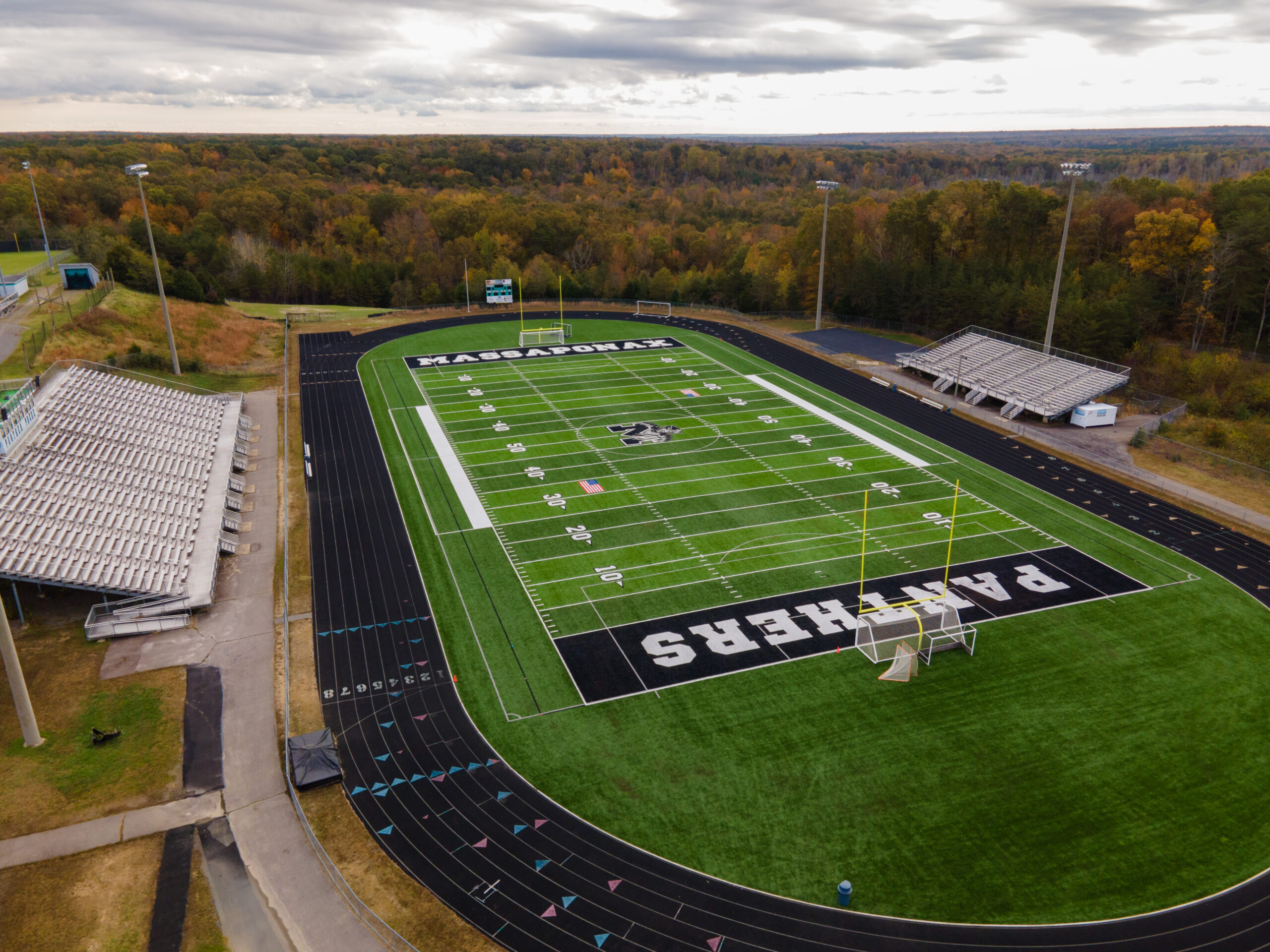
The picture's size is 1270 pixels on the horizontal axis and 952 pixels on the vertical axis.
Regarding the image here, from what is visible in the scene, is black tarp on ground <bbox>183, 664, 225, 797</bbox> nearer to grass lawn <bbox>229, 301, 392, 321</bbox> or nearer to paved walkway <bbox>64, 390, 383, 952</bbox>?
paved walkway <bbox>64, 390, 383, 952</bbox>

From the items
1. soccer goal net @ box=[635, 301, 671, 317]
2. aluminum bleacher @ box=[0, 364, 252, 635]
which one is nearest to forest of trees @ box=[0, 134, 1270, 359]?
soccer goal net @ box=[635, 301, 671, 317]

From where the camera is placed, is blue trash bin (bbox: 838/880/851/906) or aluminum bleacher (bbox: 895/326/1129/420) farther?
Result: aluminum bleacher (bbox: 895/326/1129/420)

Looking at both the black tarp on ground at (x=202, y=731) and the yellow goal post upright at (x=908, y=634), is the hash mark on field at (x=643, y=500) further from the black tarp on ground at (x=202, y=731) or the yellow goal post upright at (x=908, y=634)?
the black tarp on ground at (x=202, y=731)

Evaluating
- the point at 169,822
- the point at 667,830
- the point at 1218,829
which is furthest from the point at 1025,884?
the point at 169,822

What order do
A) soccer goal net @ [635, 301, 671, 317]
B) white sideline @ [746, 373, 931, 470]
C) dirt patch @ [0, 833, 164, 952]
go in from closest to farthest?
dirt patch @ [0, 833, 164, 952], white sideline @ [746, 373, 931, 470], soccer goal net @ [635, 301, 671, 317]

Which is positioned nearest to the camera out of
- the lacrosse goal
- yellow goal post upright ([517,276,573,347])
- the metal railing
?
the metal railing

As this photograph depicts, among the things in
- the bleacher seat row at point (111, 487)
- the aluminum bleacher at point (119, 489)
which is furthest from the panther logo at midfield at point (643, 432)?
the bleacher seat row at point (111, 487)

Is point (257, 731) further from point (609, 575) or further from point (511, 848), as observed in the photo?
point (609, 575)
